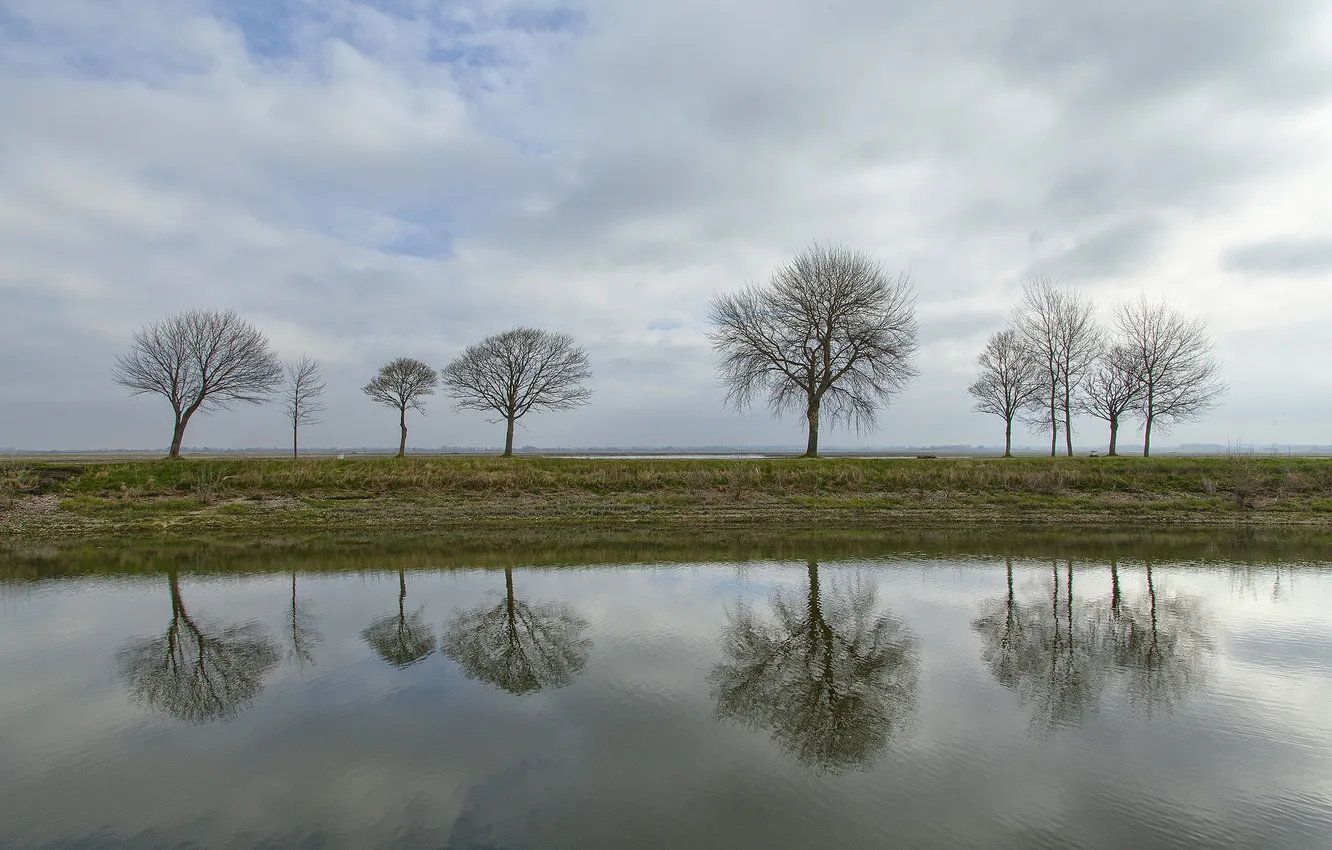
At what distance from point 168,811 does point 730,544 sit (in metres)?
14.8

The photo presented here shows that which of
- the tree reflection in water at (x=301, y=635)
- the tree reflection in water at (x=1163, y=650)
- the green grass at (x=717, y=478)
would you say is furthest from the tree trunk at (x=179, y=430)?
the tree reflection in water at (x=1163, y=650)

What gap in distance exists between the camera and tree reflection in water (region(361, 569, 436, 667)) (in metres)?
9.16

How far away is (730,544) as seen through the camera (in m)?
18.9

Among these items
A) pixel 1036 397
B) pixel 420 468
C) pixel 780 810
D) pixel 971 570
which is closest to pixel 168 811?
pixel 780 810

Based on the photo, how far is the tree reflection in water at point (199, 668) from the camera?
7.57 metres

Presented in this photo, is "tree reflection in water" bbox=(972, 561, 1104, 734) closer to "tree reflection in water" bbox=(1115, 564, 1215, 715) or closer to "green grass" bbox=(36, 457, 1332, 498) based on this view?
"tree reflection in water" bbox=(1115, 564, 1215, 715)

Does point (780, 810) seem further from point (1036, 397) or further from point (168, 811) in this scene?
point (1036, 397)

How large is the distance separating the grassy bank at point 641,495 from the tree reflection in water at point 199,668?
10694mm

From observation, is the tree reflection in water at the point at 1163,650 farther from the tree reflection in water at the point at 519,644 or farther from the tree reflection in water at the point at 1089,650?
the tree reflection in water at the point at 519,644

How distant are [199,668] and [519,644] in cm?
415

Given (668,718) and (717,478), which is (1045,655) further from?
(717,478)

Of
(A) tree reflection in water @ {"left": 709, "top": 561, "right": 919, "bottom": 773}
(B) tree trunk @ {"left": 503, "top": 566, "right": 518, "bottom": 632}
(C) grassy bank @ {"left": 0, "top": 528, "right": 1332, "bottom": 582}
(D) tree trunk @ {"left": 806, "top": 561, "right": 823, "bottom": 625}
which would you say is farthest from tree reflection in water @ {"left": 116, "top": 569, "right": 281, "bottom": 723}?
(D) tree trunk @ {"left": 806, "top": 561, "right": 823, "bottom": 625}

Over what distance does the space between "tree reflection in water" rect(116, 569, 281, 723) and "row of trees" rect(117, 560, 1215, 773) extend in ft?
0.09

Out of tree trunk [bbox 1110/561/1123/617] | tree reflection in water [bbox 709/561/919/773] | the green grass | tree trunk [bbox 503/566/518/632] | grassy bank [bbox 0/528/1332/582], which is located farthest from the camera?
the green grass
